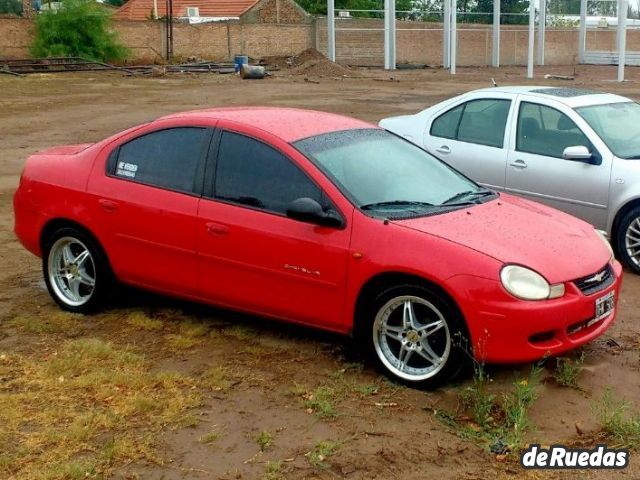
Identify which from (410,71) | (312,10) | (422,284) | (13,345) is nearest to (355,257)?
(422,284)

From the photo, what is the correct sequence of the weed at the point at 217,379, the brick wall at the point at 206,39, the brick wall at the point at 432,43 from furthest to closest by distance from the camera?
the brick wall at the point at 432,43
the brick wall at the point at 206,39
the weed at the point at 217,379

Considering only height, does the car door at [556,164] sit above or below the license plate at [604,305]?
above

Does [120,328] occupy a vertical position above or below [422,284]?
below

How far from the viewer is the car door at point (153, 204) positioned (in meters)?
6.13

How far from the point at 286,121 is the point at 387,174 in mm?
846

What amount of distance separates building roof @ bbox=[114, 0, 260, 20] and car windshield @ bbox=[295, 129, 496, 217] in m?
57.5

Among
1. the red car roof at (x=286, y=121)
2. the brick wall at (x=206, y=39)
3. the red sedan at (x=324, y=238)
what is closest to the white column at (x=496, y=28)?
the brick wall at (x=206, y=39)

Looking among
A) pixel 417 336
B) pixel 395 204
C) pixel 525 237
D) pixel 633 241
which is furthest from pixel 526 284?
pixel 633 241

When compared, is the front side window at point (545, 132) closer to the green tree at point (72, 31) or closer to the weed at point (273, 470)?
the weed at point (273, 470)

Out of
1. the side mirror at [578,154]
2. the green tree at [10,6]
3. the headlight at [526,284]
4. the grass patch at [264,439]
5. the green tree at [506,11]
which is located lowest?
the grass patch at [264,439]

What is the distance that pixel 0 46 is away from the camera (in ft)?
158

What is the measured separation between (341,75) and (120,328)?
37.0 metres

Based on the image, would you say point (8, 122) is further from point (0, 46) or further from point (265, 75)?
point (0, 46)

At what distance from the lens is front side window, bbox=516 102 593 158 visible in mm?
8586
